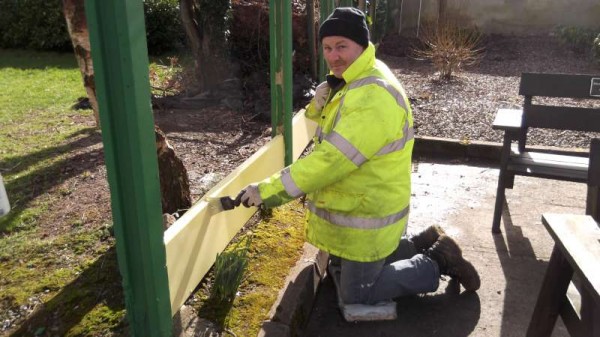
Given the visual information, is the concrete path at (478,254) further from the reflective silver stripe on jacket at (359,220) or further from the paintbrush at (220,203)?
the paintbrush at (220,203)

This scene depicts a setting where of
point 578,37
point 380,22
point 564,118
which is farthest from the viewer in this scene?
point 578,37

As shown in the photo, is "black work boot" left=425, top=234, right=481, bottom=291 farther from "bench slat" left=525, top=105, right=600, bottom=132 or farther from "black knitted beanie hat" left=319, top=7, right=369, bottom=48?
"bench slat" left=525, top=105, right=600, bottom=132

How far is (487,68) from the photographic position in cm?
1090

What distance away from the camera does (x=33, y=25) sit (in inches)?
513

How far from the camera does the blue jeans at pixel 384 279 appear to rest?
3.16m

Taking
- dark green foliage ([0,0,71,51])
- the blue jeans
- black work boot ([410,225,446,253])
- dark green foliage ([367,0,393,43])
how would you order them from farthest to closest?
dark green foliage ([0,0,71,51]) < dark green foliage ([367,0,393,43]) < black work boot ([410,225,446,253]) < the blue jeans

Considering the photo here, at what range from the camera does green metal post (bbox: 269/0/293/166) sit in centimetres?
432

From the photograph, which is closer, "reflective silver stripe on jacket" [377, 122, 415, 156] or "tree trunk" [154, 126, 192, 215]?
"reflective silver stripe on jacket" [377, 122, 415, 156]

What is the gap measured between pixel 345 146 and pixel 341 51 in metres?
0.53

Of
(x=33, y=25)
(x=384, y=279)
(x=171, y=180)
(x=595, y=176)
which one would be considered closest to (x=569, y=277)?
(x=595, y=176)

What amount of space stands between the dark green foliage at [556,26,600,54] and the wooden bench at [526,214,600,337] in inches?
428

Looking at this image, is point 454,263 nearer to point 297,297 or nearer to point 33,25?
point 297,297

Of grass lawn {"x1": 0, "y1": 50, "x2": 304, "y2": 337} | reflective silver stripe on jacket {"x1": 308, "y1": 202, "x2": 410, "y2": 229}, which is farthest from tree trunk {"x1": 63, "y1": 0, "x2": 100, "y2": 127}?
reflective silver stripe on jacket {"x1": 308, "y1": 202, "x2": 410, "y2": 229}

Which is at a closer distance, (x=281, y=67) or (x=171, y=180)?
(x=171, y=180)
